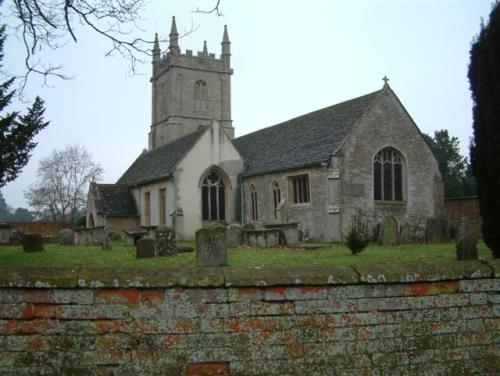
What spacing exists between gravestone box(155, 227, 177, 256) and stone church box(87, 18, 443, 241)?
9.16 m

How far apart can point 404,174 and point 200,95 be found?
30.4 m

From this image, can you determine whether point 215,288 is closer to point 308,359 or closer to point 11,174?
point 308,359

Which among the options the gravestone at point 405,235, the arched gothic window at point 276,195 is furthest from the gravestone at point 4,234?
the gravestone at point 405,235

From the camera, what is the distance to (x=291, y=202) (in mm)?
25953

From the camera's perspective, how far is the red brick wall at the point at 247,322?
13.6 feet

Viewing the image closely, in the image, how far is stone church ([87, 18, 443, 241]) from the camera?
78.9ft

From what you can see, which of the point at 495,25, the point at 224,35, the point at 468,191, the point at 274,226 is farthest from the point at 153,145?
the point at 495,25

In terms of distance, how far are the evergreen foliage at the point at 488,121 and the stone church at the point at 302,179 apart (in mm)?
10523

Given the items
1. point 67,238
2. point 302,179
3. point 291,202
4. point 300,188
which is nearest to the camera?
point 67,238

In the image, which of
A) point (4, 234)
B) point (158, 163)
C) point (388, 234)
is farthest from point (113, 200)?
point (388, 234)

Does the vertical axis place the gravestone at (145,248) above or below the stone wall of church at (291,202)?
below

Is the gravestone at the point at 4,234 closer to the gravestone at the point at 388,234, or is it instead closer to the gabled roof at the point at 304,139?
the gabled roof at the point at 304,139

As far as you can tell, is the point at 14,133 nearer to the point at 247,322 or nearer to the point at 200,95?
the point at 247,322

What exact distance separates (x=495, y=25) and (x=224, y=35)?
45489 millimetres
